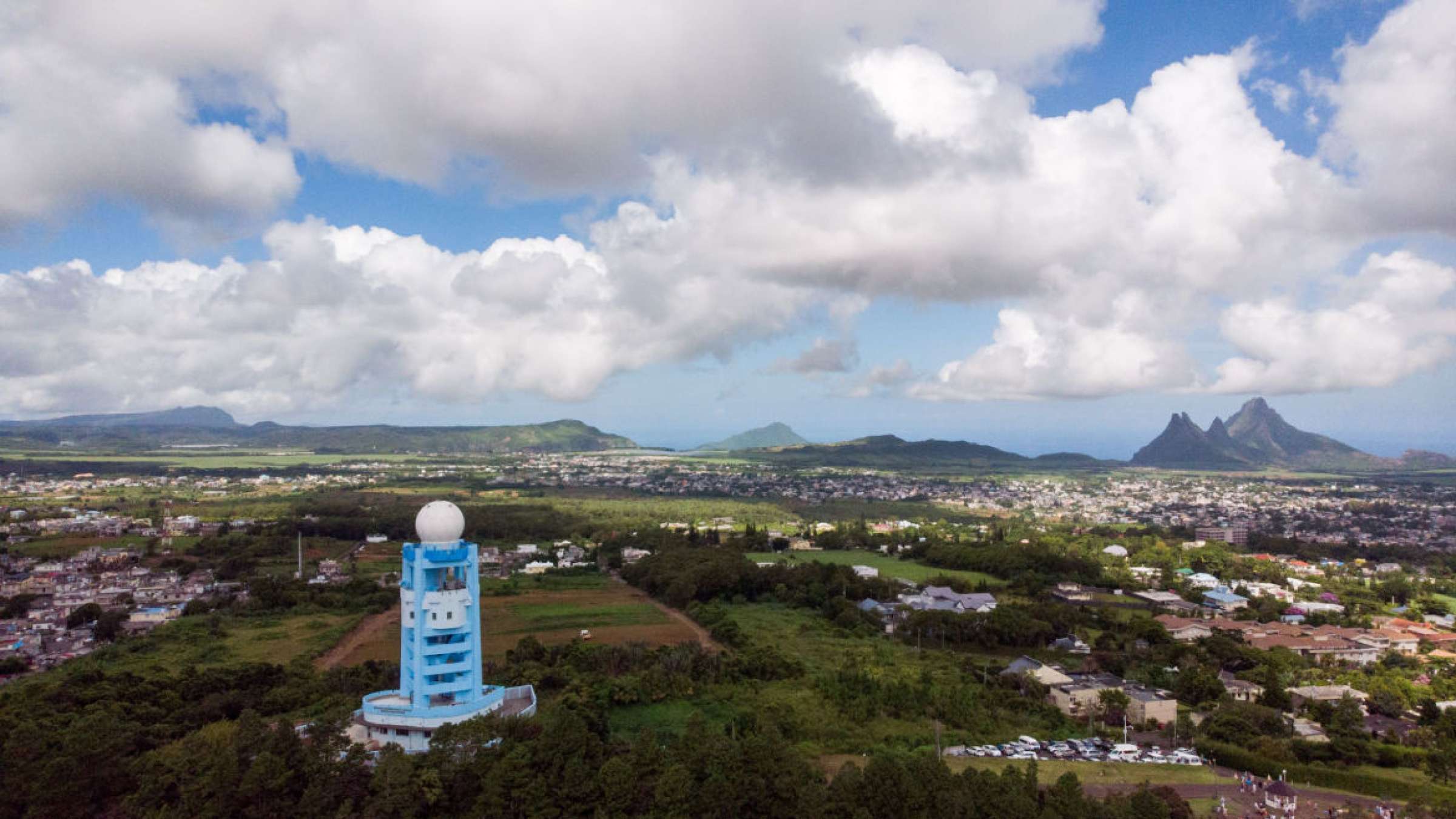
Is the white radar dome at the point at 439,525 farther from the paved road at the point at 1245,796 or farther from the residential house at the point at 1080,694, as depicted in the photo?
the residential house at the point at 1080,694

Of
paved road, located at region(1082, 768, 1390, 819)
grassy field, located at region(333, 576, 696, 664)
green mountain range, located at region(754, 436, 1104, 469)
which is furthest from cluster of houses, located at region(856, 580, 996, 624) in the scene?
green mountain range, located at region(754, 436, 1104, 469)

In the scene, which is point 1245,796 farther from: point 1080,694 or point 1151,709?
point 1080,694

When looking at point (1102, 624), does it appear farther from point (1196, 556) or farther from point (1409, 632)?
point (1196, 556)

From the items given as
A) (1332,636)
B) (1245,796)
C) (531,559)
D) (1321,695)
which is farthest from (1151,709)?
(531,559)

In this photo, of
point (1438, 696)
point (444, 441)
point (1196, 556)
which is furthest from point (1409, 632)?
point (444, 441)

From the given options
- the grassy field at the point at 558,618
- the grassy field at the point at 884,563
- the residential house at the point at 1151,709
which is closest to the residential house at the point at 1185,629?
the residential house at the point at 1151,709

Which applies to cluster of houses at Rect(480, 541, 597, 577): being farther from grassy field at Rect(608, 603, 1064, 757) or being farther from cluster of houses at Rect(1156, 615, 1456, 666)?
cluster of houses at Rect(1156, 615, 1456, 666)
